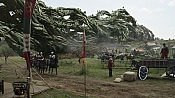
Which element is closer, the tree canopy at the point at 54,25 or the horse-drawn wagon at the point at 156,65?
the horse-drawn wagon at the point at 156,65

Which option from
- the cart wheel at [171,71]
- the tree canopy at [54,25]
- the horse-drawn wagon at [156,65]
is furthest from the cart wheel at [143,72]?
the tree canopy at [54,25]

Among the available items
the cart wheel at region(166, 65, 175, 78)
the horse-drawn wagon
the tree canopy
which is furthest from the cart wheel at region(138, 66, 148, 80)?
the tree canopy

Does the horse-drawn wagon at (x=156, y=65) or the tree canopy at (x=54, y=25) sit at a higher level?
the tree canopy at (x=54, y=25)

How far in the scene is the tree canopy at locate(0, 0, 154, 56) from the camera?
14467mm

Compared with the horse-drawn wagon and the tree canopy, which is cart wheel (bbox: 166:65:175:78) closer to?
the horse-drawn wagon

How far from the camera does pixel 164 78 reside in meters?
13.9

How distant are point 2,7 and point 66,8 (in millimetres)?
8161

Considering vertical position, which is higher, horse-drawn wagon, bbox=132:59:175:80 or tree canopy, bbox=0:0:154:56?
tree canopy, bbox=0:0:154:56

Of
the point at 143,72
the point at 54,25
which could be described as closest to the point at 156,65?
the point at 143,72

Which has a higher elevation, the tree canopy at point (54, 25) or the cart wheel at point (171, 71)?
the tree canopy at point (54, 25)

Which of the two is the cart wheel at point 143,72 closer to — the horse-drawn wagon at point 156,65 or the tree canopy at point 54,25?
the horse-drawn wagon at point 156,65

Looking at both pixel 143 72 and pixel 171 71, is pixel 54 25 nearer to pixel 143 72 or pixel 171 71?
pixel 143 72

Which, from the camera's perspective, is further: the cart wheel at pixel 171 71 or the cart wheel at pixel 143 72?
the cart wheel at pixel 143 72

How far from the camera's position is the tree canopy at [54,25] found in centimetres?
1447
